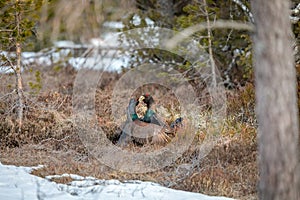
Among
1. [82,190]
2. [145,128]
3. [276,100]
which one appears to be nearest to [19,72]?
[145,128]

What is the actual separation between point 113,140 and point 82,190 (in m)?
2.53

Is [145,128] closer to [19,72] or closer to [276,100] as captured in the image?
[19,72]

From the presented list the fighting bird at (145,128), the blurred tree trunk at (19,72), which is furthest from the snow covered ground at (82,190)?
the blurred tree trunk at (19,72)

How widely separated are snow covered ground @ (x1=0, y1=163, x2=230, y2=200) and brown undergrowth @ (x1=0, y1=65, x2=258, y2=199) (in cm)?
22

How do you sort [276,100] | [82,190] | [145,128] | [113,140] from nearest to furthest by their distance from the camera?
[276,100] < [82,190] < [145,128] < [113,140]

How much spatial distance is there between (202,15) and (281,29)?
6017 mm

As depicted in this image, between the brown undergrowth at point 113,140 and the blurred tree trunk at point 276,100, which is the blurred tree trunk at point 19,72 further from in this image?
the blurred tree trunk at point 276,100

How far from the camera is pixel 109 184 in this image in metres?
6.20

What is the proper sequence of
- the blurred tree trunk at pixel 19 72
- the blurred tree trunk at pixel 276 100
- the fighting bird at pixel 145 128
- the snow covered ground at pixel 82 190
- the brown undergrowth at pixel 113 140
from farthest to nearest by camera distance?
the blurred tree trunk at pixel 19 72 → the fighting bird at pixel 145 128 → the brown undergrowth at pixel 113 140 → the snow covered ground at pixel 82 190 → the blurred tree trunk at pixel 276 100

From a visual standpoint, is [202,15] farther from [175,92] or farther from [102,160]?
[102,160]

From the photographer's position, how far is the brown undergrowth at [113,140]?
6434 millimetres

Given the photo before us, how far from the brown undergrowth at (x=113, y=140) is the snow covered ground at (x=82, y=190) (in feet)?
0.73

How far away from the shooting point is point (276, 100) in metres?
4.50

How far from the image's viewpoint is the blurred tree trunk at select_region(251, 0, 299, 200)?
14.5ft
